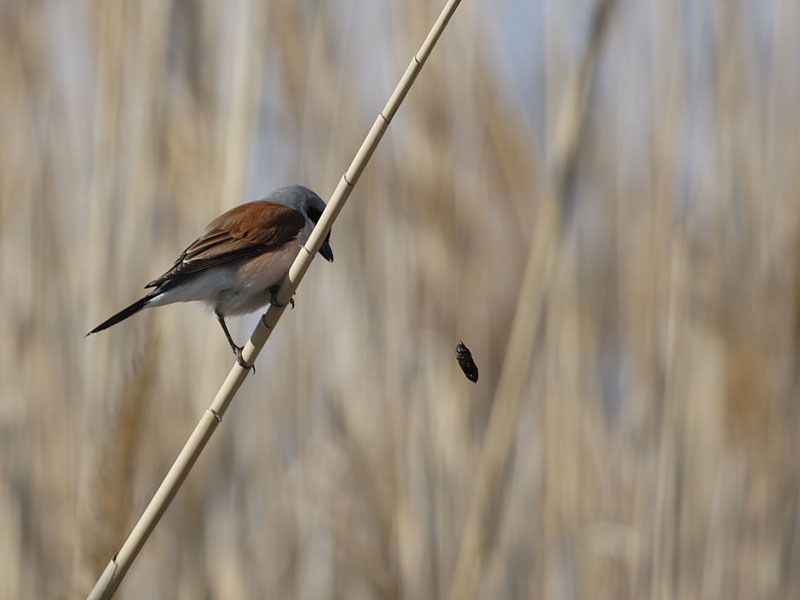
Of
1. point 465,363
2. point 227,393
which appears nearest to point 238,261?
point 465,363

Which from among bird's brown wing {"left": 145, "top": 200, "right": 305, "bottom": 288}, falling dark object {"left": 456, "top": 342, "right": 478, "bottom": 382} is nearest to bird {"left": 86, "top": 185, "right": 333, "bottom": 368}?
bird's brown wing {"left": 145, "top": 200, "right": 305, "bottom": 288}

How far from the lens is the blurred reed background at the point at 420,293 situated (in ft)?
5.32

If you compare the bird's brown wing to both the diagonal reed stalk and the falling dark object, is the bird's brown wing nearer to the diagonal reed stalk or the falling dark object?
the falling dark object

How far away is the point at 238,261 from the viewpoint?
56.2 inches

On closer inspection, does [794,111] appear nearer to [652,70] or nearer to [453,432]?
[652,70]

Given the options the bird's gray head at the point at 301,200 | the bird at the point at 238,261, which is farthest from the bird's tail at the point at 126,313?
the bird's gray head at the point at 301,200

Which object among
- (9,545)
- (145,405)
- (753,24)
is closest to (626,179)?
(753,24)

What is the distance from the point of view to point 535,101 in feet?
5.78

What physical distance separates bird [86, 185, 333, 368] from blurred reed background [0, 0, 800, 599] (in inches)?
3.6

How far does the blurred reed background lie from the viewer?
162 cm

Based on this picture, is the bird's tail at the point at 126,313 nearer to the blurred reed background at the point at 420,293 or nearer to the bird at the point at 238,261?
the bird at the point at 238,261

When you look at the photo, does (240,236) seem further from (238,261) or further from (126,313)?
(126,313)

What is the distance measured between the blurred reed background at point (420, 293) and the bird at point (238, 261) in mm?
91

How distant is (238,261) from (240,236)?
38mm
